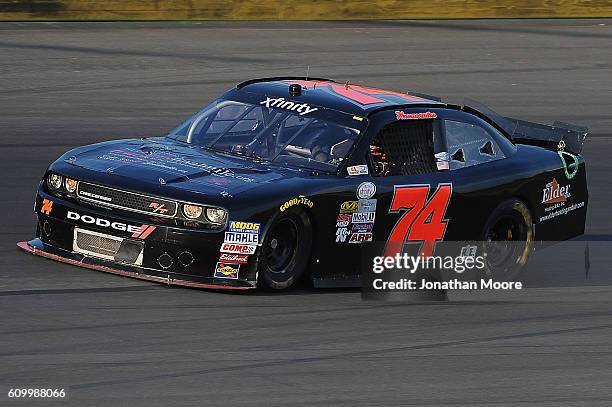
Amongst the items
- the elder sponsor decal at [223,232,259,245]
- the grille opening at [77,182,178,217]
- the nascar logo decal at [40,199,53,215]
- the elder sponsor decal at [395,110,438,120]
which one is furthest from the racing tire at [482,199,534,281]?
the nascar logo decal at [40,199,53,215]

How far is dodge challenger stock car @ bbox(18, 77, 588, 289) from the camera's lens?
366 inches

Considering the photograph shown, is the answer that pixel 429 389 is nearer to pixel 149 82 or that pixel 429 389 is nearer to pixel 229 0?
pixel 149 82

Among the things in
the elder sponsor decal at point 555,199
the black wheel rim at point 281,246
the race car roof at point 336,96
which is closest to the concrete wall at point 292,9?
the race car roof at point 336,96

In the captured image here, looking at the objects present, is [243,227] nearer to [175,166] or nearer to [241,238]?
[241,238]

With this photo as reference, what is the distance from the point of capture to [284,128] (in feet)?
33.8

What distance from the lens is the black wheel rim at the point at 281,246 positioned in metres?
9.48

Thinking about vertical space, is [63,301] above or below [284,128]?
below

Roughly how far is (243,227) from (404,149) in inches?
65.3

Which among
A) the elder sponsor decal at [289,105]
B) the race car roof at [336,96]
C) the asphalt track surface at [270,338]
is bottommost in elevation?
the asphalt track surface at [270,338]

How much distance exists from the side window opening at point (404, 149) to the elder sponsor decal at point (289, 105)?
21.2 inches

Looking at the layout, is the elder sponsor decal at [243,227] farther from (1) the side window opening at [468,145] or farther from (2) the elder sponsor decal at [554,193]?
(2) the elder sponsor decal at [554,193]

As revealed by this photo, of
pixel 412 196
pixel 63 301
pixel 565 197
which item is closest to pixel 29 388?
pixel 63 301

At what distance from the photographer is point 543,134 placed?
470 inches

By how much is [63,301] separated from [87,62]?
11.3 metres
